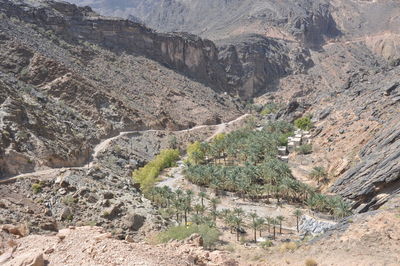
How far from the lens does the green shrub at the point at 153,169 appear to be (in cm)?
5591

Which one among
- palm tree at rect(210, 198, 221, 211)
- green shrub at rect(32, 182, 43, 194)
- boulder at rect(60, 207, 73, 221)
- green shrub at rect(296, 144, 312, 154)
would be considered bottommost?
boulder at rect(60, 207, 73, 221)

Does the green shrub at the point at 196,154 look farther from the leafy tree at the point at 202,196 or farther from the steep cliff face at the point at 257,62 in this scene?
the steep cliff face at the point at 257,62

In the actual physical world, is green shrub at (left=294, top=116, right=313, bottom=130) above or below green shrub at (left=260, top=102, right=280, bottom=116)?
below

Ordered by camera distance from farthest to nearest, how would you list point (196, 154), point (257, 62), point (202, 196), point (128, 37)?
point (257, 62) < point (128, 37) < point (196, 154) < point (202, 196)

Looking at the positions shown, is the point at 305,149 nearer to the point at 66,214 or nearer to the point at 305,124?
the point at 305,124

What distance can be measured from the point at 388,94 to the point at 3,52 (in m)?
74.3

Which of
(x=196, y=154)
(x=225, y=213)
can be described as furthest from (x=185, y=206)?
(x=196, y=154)

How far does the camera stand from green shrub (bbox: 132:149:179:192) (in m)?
55.9

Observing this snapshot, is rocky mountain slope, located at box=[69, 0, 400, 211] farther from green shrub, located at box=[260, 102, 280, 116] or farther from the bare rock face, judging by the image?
green shrub, located at box=[260, 102, 280, 116]

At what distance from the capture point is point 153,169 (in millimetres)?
60812

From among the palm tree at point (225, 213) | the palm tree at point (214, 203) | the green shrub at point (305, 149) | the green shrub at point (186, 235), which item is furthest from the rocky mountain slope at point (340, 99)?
the palm tree at point (214, 203)

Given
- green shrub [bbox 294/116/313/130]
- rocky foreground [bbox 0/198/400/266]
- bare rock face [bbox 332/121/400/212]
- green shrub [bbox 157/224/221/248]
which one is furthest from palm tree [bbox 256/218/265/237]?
green shrub [bbox 294/116/313/130]

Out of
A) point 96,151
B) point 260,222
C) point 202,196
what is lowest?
point 260,222

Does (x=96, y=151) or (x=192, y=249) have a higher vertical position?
(x=96, y=151)
